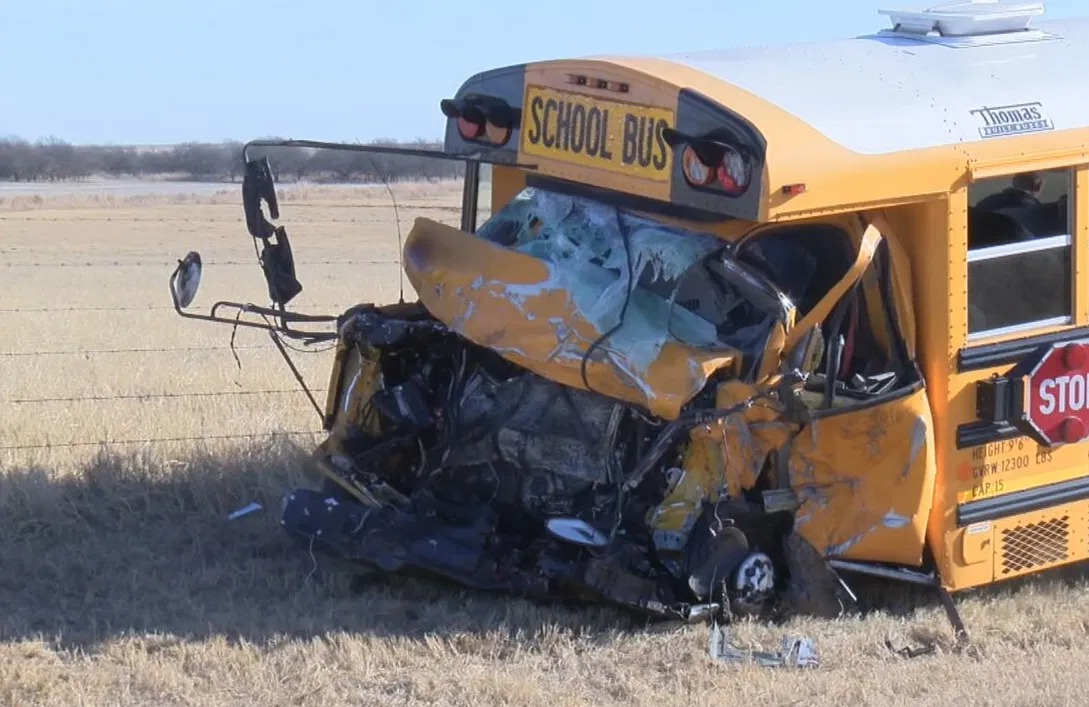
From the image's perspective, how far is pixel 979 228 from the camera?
19.7 ft

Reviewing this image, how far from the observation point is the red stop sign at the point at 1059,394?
6.07 meters

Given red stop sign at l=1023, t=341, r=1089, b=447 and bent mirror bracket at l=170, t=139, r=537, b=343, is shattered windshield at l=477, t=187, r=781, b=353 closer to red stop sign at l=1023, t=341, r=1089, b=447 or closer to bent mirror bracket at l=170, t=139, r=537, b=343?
bent mirror bracket at l=170, t=139, r=537, b=343

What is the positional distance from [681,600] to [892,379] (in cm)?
111

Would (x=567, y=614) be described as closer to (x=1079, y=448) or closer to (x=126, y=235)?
(x=1079, y=448)

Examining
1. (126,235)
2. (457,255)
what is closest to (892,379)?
(457,255)

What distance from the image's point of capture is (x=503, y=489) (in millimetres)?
6660

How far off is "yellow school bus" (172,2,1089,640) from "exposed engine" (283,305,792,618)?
0.05 feet

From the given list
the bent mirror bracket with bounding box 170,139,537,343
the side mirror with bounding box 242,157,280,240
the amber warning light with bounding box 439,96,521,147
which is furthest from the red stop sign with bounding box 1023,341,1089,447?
the side mirror with bounding box 242,157,280,240

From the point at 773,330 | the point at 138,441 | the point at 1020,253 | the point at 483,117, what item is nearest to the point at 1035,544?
the point at 1020,253

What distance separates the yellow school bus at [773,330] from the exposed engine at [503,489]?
0.01m

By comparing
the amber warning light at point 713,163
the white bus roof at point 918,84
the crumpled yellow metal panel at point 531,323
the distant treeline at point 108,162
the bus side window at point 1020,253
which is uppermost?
the white bus roof at point 918,84

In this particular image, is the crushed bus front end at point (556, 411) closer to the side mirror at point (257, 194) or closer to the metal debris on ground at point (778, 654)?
the metal debris on ground at point (778, 654)

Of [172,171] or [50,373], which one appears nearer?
[50,373]

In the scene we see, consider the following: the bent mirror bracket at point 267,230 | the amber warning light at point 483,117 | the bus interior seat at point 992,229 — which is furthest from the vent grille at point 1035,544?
the amber warning light at point 483,117
